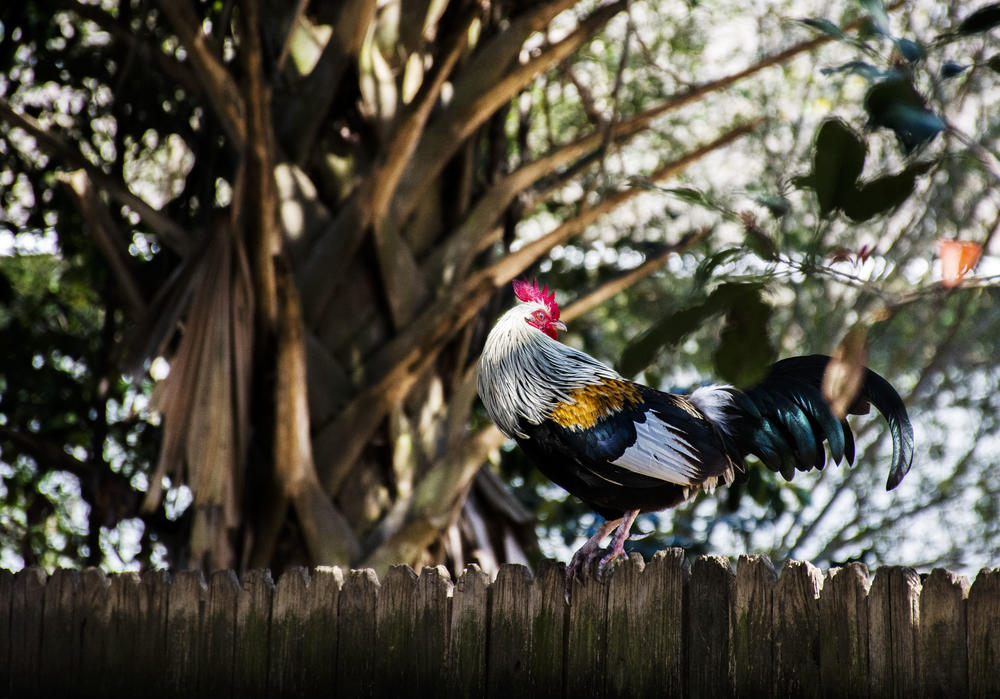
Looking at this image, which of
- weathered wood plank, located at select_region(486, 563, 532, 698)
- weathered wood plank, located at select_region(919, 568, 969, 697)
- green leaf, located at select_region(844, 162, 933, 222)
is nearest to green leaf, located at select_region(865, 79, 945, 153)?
green leaf, located at select_region(844, 162, 933, 222)

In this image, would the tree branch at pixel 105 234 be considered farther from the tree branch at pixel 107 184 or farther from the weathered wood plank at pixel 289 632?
the weathered wood plank at pixel 289 632

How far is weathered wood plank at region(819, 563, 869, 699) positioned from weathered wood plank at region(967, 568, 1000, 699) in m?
A: 0.19

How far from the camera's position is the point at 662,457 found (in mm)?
2471

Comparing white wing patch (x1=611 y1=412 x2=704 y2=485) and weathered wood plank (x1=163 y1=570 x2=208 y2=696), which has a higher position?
white wing patch (x1=611 y1=412 x2=704 y2=485)

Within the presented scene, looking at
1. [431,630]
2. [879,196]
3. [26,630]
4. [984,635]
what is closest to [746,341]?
[879,196]

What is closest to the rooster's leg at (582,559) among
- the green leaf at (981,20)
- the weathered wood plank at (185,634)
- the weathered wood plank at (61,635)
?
the weathered wood plank at (185,634)

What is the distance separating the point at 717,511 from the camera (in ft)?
19.6

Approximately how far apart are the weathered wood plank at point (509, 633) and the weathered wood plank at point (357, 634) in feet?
1.05

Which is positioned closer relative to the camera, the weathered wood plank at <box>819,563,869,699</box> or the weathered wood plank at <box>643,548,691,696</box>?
the weathered wood plank at <box>819,563,869,699</box>

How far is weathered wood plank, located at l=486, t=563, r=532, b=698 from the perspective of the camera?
2.47 m

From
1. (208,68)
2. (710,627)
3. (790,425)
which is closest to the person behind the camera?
(710,627)

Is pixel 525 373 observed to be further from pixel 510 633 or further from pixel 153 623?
pixel 153 623

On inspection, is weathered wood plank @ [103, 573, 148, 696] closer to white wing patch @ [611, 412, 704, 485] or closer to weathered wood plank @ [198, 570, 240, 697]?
weathered wood plank @ [198, 570, 240, 697]

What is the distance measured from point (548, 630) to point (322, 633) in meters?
0.62
